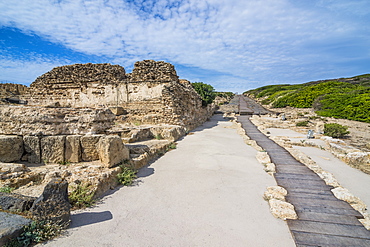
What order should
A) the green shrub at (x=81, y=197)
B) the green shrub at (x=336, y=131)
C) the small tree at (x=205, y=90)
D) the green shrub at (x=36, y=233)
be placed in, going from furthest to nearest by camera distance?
1. the small tree at (x=205, y=90)
2. the green shrub at (x=336, y=131)
3. the green shrub at (x=81, y=197)
4. the green shrub at (x=36, y=233)

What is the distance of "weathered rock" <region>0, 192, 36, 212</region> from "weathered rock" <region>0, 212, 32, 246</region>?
0.47ft

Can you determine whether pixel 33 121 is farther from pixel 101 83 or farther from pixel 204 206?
pixel 101 83

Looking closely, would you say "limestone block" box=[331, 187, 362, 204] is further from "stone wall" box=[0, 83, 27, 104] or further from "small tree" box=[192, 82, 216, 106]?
"stone wall" box=[0, 83, 27, 104]

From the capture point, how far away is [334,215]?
323cm

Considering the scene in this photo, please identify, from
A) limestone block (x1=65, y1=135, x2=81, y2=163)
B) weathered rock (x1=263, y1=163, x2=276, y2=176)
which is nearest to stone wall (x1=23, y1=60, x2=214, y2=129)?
weathered rock (x1=263, y1=163, x2=276, y2=176)

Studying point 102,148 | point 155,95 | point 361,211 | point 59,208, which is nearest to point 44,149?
point 102,148

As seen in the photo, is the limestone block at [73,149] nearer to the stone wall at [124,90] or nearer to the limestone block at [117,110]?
the stone wall at [124,90]

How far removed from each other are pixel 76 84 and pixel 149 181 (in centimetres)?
1210

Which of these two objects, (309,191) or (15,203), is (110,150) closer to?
(15,203)

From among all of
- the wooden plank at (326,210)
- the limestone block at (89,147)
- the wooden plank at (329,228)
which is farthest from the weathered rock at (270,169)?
the limestone block at (89,147)

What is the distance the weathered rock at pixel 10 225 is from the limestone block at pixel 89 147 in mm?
2335

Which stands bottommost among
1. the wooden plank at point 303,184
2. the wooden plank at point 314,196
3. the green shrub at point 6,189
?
the wooden plank at point 314,196

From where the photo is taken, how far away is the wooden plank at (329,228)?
109 inches

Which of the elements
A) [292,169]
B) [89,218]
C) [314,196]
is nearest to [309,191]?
[314,196]
